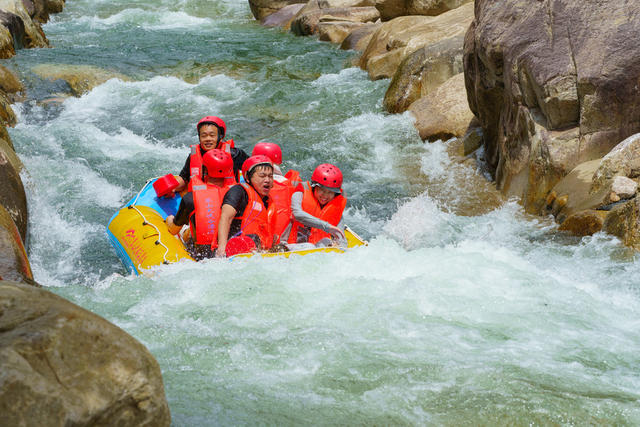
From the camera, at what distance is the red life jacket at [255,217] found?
585 cm

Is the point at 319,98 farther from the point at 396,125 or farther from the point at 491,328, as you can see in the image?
the point at 491,328

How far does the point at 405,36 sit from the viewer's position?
1254 cm

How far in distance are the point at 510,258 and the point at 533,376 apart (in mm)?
2130

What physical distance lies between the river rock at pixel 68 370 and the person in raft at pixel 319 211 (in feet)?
11.8

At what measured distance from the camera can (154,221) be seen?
6.55m

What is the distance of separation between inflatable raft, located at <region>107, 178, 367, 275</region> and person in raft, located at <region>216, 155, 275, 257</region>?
0.20 m

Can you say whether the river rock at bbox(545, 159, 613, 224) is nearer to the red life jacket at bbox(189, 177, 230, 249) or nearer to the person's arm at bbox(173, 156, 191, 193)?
the red life jacket at bbox(189, 177, 230, 249)

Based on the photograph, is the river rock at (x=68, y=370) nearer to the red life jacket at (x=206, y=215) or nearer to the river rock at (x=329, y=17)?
the red life jacket at (x=206, y=215)

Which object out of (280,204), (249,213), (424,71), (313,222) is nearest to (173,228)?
(249,213)

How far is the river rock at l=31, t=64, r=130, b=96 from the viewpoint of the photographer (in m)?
12.2

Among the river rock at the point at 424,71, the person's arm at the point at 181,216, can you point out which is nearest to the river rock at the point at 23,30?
the river rock at the point at 424,71

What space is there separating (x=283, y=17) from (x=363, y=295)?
16.1 m


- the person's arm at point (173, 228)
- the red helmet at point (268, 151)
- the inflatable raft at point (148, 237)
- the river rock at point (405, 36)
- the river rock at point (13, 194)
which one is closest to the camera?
the inflatable raft at point (148, 237)

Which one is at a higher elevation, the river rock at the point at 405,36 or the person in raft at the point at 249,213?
the river rock at the point at 405,36
